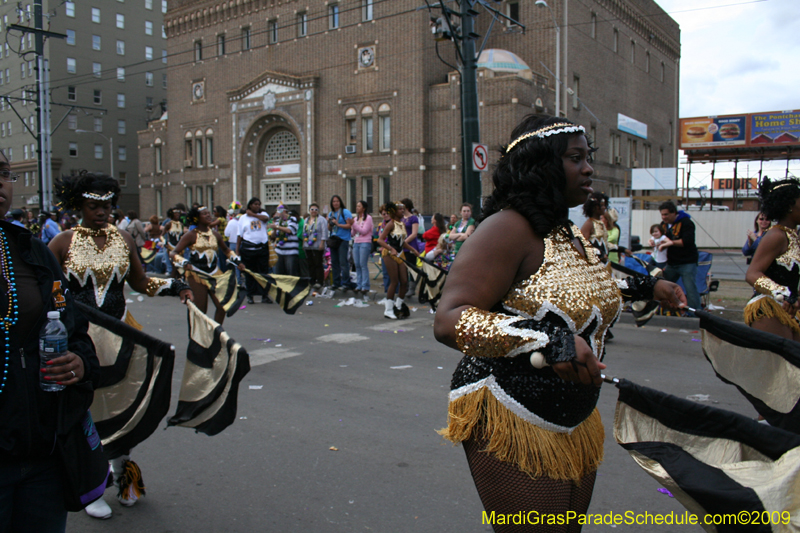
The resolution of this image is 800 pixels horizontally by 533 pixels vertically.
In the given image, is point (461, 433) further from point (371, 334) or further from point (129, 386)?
point (371, 334)

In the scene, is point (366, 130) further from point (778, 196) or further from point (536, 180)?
point (536, 180)

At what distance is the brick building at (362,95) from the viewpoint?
93.5 ft

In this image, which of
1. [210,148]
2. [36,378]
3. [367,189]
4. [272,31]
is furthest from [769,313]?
[210,148]

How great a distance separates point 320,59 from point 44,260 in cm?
3172

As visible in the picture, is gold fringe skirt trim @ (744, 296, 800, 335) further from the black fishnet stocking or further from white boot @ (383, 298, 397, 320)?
white boot @ (383, 298, 397, 320)

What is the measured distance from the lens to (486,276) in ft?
6.11

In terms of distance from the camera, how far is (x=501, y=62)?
27.9 m

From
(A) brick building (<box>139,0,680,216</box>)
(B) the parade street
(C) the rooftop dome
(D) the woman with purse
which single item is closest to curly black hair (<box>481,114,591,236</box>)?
(B) the parade street

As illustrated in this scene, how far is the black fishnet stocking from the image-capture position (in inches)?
76.0

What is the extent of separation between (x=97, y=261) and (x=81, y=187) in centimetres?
55

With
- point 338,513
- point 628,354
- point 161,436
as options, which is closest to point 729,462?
point 338,513

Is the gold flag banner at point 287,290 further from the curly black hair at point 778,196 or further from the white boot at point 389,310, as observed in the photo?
the curly black hair at point 778,196

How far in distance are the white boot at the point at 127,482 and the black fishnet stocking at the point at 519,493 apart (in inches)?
97.2

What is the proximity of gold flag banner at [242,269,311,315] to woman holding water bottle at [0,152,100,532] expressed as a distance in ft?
16.8
